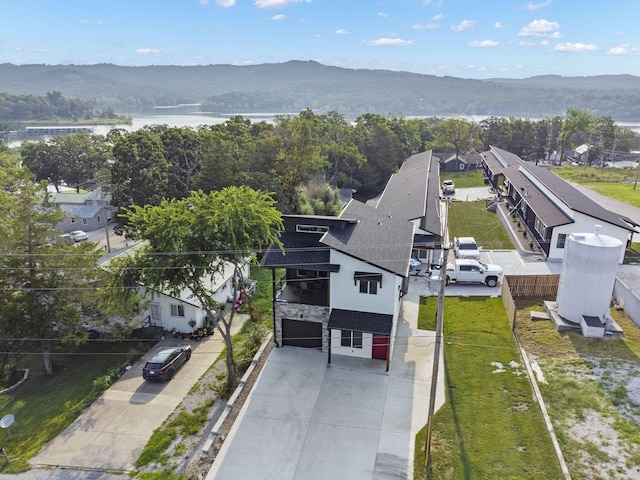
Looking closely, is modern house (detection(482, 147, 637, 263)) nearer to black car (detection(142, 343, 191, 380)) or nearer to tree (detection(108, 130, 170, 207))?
black car (detection(142, 343, 191, 380))

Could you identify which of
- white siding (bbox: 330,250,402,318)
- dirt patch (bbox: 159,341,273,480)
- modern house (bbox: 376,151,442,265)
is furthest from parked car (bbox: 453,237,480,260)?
dirt patch (bbox: 159,341,273,480)

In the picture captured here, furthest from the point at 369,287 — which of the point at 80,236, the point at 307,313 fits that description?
the point at 80,236

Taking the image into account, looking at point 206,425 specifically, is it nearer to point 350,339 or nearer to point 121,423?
point 121,423

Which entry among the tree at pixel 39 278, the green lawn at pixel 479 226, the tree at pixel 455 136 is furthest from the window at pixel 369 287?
the tree at pixel 455 136

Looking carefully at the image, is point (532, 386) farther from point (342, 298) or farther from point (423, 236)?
point (423, 236)

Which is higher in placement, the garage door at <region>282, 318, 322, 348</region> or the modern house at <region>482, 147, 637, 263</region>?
the modern house at <region>482, 147, 637, 263</region>

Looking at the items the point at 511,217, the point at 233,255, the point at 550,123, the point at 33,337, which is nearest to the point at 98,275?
the point at 33,337

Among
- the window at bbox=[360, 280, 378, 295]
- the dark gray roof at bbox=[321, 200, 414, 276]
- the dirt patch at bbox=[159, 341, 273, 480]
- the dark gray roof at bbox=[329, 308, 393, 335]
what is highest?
the dark gray roof at bbox=[321, 200, 414, 276]
